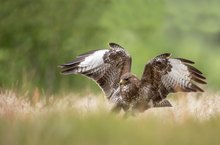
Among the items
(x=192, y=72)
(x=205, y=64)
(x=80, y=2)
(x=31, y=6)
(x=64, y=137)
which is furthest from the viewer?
(x=205, y=64)

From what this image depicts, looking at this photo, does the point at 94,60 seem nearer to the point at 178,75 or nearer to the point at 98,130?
the point at 178,75

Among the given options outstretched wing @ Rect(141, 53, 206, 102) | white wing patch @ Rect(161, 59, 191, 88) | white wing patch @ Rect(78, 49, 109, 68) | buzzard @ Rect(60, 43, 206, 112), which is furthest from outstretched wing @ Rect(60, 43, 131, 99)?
white wing patch @ Rect(161, 59, 191, 88)

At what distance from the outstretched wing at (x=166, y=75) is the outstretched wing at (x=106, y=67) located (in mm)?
464

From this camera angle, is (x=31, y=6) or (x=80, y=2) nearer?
(x=31, y=6)

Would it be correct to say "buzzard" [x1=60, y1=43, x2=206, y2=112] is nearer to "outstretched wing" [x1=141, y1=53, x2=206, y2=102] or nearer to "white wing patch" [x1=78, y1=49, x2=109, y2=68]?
"outstretched wing" [x1=141, y1=53, x2=206, y2=102]

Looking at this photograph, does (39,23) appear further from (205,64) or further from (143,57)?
(205,64)

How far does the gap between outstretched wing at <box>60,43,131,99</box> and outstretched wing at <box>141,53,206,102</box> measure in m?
0.46

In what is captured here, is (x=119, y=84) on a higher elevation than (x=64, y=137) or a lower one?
higher

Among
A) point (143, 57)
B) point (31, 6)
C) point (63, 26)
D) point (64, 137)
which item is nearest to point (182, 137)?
point (64, 137)

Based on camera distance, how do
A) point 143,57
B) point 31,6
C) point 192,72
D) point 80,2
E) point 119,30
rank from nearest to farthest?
point 192,72, point 31,6, point 80,2, point 119,30, point 143,57

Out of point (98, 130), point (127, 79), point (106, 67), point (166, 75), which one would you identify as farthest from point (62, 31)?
point (98, 130)

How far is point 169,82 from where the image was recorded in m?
9.08

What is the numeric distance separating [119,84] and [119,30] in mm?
16664

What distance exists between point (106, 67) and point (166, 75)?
88cm
